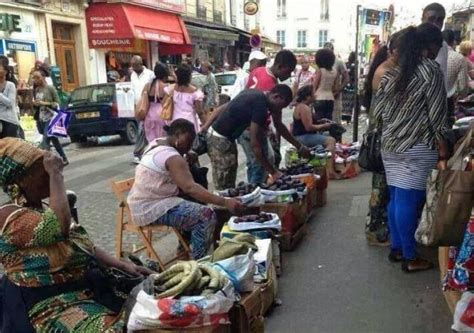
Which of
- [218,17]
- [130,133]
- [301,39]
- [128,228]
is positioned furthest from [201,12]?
[301,39]

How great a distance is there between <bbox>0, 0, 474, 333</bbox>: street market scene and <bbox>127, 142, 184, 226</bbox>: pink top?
0.01 m

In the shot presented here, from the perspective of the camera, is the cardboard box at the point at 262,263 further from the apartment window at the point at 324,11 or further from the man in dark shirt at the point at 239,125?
the apartment window at the point at 324,11

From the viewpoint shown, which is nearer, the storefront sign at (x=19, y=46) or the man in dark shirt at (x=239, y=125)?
the man in dark shirt at (x=239, y=125)

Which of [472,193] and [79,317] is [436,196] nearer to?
[472,193]

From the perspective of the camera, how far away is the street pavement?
343cm

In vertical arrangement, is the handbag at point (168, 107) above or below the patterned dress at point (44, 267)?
above

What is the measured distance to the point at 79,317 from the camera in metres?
2.22

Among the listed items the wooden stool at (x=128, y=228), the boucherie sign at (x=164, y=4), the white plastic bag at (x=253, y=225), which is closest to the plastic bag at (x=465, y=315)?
the white plastic bag at (x=253, y=225)

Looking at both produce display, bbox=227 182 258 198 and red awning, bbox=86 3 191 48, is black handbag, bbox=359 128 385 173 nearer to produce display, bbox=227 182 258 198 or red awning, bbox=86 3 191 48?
produce display, bbox=227 182 258 198

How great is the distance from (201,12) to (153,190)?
2771 centimetres

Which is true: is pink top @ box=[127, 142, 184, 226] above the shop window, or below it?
below

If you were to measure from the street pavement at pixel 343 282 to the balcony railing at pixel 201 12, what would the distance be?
2481 centimetres

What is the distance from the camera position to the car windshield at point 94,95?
40.7 ft

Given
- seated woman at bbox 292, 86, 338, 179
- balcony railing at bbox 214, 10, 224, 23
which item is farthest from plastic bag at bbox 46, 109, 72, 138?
balcony railing at bbox 214, 10, 224, 23
